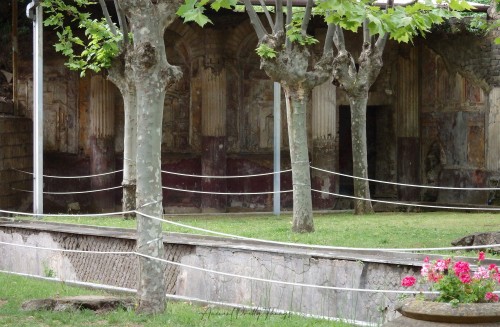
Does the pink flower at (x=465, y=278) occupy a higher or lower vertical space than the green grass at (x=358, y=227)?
higher

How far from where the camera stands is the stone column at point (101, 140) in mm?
26312

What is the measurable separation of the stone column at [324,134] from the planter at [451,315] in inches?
708

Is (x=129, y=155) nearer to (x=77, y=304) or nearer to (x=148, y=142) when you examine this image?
(x=77, y=304)

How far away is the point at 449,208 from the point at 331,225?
635 cm

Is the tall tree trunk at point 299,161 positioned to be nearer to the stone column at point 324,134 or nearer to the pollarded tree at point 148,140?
the pollarded tree at point 148,140

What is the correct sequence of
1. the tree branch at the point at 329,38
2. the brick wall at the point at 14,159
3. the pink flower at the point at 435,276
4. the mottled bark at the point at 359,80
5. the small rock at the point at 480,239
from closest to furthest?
the pink flower at the point at 435,276
the small rock at the point at 480,239
the tree branch at the point at 329,38
the mottled bark at the point at 359,80
the brick wall at the point at 14,159

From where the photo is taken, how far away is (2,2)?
25797 mm

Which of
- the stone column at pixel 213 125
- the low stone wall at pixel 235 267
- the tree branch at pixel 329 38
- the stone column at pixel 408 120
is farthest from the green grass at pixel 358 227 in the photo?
the stone column at pixel 408 120

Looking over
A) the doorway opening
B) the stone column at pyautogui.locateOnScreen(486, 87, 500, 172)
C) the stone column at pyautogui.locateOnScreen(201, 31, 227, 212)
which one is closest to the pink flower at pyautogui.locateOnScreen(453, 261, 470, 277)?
the stone column at pyautogui.locateOnScreen(486, 87, 500, 172)

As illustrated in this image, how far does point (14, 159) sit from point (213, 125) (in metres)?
4.92

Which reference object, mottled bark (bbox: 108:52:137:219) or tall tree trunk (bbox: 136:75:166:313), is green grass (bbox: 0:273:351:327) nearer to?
tall tree trunk (bbox: 136:75:166:313)

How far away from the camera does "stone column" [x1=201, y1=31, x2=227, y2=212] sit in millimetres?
26703

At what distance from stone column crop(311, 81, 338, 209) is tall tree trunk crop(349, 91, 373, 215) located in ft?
13.0

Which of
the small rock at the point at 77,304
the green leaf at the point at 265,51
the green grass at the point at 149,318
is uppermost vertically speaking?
the green leaf at the point at 265,51
